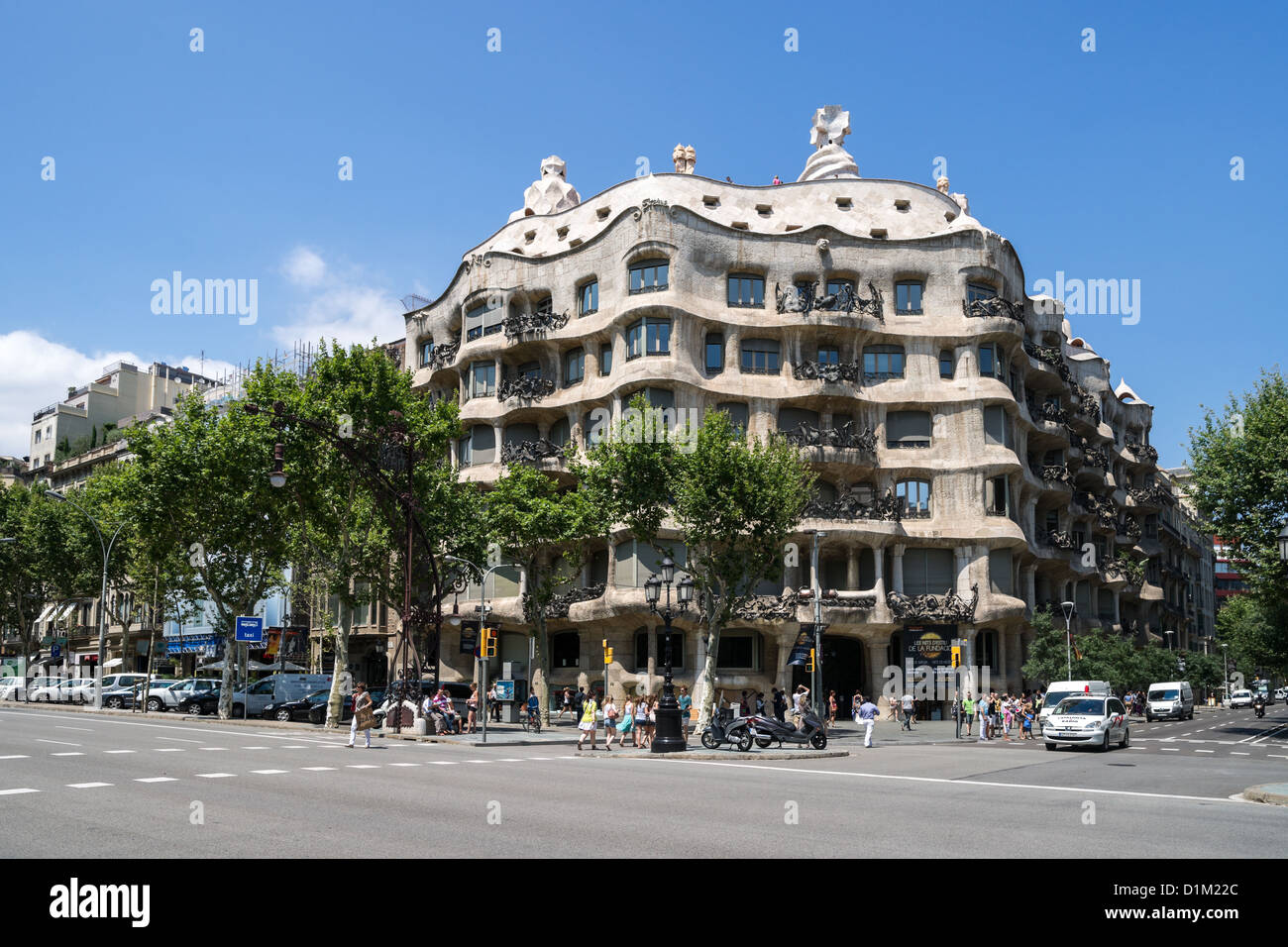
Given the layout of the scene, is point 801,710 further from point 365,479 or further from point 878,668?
point 365,479

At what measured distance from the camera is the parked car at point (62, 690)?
51.6m

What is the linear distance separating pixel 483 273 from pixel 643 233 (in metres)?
10.7

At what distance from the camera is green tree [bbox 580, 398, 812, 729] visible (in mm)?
35531

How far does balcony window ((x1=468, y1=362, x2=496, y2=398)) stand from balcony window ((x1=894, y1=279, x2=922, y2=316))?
2089 centimetres

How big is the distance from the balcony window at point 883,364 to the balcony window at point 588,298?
44.6 ft

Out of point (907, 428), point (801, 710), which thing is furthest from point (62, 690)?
point (907, 428)

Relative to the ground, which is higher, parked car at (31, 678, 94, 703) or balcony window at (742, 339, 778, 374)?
balcony window at (742, 339, 778, 374)

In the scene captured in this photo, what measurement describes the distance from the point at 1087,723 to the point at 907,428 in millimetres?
21213

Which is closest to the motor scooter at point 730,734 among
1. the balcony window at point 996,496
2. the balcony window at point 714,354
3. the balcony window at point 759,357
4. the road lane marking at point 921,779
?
the road lane marking at point 921,779

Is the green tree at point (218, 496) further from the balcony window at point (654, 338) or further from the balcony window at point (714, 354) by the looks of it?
the balcony window at point (714, 354)

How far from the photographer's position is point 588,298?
2000 inches

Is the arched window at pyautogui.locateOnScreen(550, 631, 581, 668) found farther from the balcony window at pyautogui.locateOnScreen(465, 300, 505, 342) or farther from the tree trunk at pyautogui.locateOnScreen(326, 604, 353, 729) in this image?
the balcony window at pyautogui.locateOnScreen(465, 300, 505, 342)

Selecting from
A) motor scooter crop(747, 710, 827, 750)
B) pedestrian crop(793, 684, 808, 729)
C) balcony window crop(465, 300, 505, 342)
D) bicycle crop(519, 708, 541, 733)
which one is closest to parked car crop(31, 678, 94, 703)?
bicycle crop(519, 708, 541, 733)
